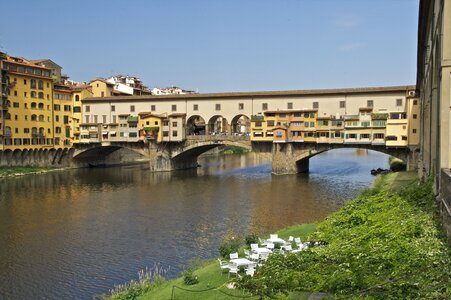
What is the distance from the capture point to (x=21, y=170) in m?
60.5

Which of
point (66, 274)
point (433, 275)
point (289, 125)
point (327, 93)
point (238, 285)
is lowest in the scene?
point (66, 274)

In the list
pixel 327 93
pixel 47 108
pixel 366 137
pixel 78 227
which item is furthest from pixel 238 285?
pixel 47 108

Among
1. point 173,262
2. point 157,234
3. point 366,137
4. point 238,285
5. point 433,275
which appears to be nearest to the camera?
point 433,275

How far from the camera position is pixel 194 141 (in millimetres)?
62094

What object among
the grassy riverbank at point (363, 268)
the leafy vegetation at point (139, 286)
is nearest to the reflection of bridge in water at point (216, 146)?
the grassy riverbank at point (363, 268)

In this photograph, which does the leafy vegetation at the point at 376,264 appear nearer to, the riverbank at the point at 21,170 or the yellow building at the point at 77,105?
the riverbank at the point at 21,170

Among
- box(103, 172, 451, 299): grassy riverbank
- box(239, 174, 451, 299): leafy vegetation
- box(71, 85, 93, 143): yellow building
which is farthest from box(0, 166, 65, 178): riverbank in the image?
box(239, 174, 451, 299): leafy vegetation

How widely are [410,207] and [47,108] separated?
62.2 metres

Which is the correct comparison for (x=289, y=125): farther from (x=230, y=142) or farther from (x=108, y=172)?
(x=108, y=172)

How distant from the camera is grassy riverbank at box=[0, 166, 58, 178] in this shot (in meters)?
57.5

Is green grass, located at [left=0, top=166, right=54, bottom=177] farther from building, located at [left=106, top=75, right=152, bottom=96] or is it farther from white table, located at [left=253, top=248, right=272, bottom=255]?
white table, located at [left=253, top=248, right=272, bottom=255]

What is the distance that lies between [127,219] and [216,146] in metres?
32.4

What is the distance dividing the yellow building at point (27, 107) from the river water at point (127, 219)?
403 inches

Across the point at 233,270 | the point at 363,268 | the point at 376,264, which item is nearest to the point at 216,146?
the point at 233,270
